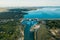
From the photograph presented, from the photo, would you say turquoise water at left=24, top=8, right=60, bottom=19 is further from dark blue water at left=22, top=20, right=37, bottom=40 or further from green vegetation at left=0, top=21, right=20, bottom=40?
green vegetation at left=0, top=21, right=20, bottom=40

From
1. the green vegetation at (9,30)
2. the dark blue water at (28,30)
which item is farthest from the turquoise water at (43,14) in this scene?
the green vegetation at (9,30)

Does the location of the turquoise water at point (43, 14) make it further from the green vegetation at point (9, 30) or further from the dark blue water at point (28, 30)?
the green vegetation at point (9, 30)

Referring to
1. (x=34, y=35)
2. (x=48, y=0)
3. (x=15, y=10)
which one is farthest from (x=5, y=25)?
(x=48, y=0)

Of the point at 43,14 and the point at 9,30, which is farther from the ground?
the point at 43,14

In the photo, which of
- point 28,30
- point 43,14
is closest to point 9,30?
point 28,30

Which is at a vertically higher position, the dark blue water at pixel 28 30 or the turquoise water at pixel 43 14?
the turquoise water at pixel 43 14

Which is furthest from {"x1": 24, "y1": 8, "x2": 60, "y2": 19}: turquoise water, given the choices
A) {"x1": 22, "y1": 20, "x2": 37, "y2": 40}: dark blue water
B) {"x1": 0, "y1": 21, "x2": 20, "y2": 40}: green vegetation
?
{"x1": 0, "y1": 21, "x2": 20, "y2": 40}: green vegetation

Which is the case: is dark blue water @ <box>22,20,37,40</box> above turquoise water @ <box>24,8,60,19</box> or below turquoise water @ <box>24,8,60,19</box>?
below

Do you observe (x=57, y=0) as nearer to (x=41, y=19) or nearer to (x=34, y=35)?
(x=41, y=19)

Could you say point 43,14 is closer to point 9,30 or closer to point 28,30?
point 28,30
